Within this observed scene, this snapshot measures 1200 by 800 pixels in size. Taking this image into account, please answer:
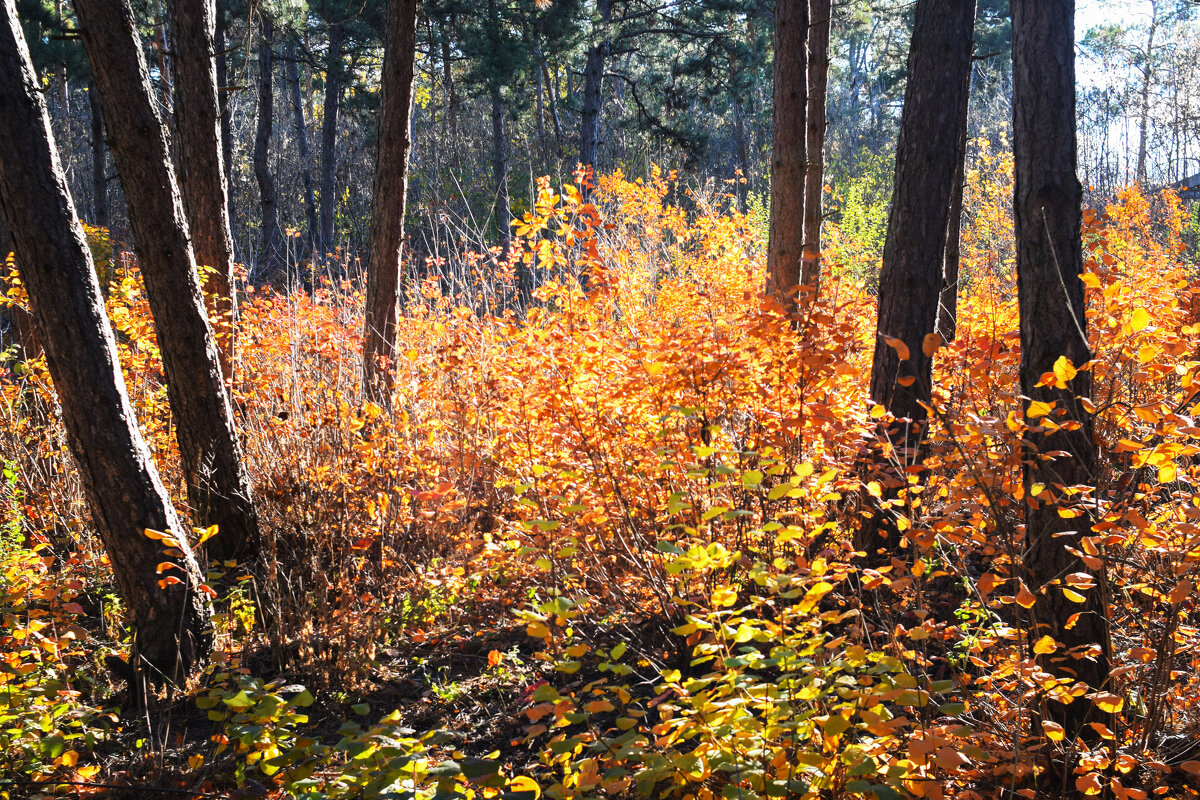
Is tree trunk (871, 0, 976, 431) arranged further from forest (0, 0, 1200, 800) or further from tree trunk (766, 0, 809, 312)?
tree trunk (766, 0, 809, 312)

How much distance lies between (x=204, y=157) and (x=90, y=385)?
2.42 m

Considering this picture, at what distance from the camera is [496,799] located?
5.97 feet

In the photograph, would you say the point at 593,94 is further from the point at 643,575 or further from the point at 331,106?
the point at 643,575

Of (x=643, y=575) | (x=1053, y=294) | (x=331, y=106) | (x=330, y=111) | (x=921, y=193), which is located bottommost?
(x=643, y=575)

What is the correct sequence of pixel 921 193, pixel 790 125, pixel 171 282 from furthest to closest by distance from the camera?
1. pixel 790 125
2. pixel 921 193
3. pixel 171 282

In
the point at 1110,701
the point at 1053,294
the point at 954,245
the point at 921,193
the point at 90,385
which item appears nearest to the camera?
the point at 1110,701

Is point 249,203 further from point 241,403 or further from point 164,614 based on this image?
point 164,614

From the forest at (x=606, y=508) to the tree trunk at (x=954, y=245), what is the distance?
0.30ft

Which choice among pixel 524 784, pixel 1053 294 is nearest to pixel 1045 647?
pixel 1053 294

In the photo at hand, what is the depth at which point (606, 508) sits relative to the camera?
3270 mm

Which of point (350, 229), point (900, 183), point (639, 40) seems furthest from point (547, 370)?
point (350, 229)

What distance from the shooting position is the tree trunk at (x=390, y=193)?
5426mm

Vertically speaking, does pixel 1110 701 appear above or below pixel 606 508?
below

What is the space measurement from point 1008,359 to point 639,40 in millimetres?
18055
